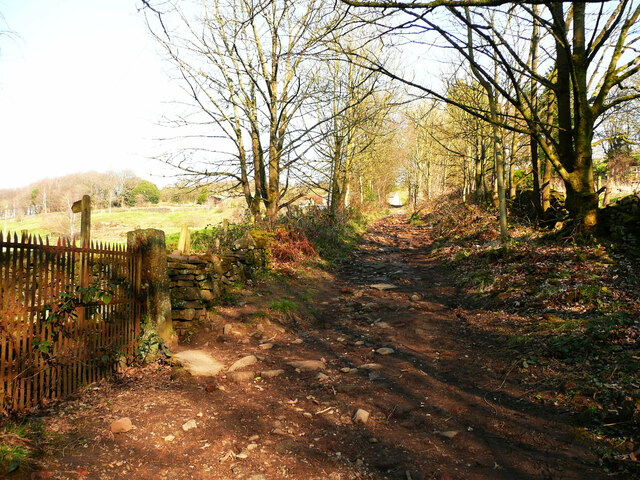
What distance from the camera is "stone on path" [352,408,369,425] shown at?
4.06 m

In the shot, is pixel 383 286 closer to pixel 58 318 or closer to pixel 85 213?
pixel 85 213

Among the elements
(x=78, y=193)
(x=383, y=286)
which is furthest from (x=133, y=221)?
(x=383, y=286)

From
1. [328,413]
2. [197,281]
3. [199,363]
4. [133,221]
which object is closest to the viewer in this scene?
[328,413]

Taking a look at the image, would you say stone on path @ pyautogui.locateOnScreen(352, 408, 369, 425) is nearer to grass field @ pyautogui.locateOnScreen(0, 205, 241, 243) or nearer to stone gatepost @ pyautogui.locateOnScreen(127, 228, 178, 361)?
stone gatepost @ pyautogui.locateOnScreen(127, 228, 178, 361)

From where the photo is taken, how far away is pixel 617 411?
3.50m

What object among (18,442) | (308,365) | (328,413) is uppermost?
(18,442)

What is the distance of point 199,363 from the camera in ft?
17.9

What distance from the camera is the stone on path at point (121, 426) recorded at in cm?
356

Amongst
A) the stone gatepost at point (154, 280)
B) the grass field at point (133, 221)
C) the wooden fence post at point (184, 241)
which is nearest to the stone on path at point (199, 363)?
the stone gatepost at point (154, 280)

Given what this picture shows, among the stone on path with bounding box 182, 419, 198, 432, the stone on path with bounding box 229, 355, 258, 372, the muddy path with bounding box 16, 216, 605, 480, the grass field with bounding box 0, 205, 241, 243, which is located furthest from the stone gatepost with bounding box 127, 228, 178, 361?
the grass field with bounding box 0, 205, 241, 243

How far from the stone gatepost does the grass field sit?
18.8m

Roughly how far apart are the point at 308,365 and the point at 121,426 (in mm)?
2665

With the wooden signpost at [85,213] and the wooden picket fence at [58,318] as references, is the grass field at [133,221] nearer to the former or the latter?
the wooden signpost at [85,213]

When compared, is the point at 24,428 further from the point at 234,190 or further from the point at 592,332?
the point at 234,190
